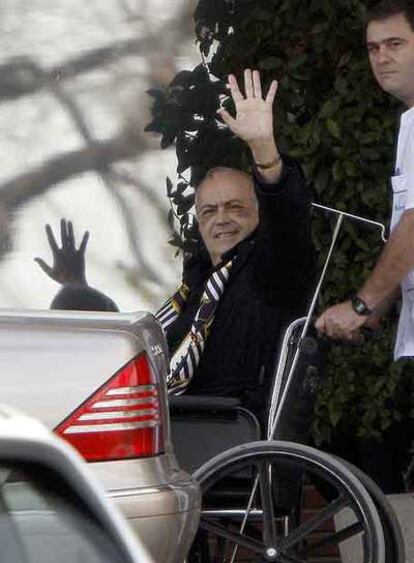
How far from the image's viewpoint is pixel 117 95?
28.4 ft

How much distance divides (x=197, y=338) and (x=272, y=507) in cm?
64

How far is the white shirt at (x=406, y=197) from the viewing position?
6.46 m

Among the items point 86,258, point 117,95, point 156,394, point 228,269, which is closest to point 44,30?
point 117,95

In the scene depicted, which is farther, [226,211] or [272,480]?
[226,211]

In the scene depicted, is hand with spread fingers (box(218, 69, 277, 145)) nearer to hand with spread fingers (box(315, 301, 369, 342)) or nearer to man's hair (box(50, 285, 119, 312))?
hand with spread fingers (box(315, 301, 369, 342))

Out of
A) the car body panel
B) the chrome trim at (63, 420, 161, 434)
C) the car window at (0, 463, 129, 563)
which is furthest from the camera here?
the chrome trim at (63, 420, 161, 434)

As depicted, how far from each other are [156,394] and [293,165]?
5.13ft

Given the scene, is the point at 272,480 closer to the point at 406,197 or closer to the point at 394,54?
the point at 406,197

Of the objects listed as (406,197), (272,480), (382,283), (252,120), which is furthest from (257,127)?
(272,480)

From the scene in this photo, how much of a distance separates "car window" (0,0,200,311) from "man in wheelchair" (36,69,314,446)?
1600 mm

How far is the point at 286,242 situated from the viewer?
21.5ft

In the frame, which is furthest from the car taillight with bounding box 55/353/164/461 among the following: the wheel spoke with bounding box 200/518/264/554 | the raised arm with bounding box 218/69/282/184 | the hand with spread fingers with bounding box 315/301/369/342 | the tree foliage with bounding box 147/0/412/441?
the tree foliage with bounding box 147/0/412/441

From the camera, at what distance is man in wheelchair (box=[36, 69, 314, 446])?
6477 mm

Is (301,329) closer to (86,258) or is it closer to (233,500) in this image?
(233,500)
